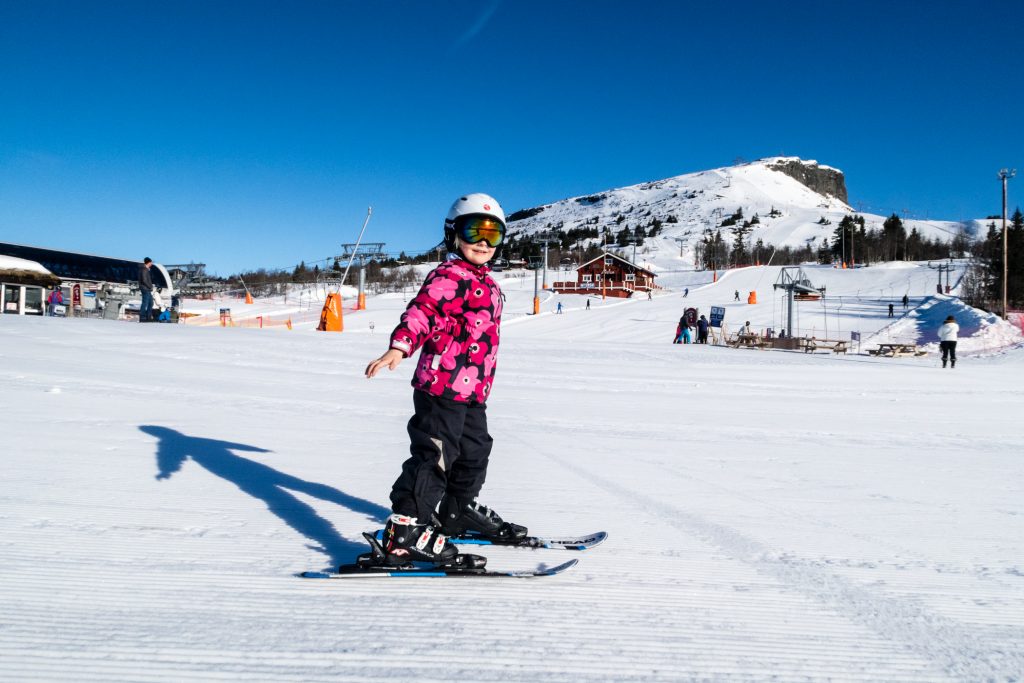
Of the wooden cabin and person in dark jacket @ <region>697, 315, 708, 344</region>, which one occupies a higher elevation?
the wooden cabin

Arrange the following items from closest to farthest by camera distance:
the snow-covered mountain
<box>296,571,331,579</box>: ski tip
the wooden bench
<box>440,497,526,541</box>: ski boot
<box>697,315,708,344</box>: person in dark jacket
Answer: <box>296,571,331,579</box>: ski tip
<box>440,497,526,541</box>: ski boot
<box>697,315,708,344</box>: person in dark jacket
the wooden bench
the snow-covered mountain

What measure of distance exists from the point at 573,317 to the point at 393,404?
30555 millimetres

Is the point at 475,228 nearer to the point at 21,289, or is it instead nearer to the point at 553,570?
the point at 553,570

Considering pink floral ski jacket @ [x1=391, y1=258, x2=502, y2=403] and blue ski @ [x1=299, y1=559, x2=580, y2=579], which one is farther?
pink floral ski jacket @ [x1=391, y1=258, x2=502, y2=403]

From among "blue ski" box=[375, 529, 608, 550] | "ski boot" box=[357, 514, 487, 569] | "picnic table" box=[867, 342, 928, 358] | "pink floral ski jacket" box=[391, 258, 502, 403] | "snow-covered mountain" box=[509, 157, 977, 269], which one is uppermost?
"snow-covered mountain" box=[509, 157, 977, 269]

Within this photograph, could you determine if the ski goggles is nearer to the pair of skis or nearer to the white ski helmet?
the white ski helmet

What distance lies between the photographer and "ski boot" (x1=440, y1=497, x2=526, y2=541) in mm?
2539

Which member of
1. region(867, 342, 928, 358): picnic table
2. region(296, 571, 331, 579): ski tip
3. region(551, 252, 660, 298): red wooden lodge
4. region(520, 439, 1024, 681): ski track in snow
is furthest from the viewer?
region(551, 252, 660, 298): red wooden lodge

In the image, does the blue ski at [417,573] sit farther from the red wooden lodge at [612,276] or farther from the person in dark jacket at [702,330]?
the red wooden lodge at [612,276]

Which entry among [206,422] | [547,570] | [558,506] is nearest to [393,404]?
[206,422]

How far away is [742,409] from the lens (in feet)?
22.3

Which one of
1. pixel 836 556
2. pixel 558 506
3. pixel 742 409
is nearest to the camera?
pixel 836 556

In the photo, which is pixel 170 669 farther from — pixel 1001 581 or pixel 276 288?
pixel 276 288

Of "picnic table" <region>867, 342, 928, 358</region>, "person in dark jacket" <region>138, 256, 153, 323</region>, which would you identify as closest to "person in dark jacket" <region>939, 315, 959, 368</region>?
"picnic table" <region>867, 342, 928, 358</region>
